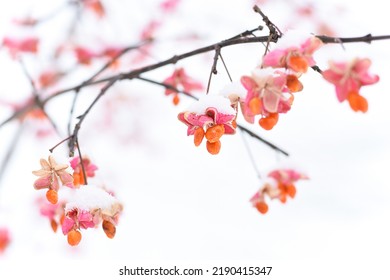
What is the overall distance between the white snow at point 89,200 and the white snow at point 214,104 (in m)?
0.32

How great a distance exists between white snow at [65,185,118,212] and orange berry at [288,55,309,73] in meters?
0.56

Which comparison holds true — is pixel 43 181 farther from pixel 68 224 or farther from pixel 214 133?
pixel 214 133

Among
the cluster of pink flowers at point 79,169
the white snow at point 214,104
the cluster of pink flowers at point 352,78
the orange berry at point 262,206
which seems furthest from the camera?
the orange berry at point 262,206

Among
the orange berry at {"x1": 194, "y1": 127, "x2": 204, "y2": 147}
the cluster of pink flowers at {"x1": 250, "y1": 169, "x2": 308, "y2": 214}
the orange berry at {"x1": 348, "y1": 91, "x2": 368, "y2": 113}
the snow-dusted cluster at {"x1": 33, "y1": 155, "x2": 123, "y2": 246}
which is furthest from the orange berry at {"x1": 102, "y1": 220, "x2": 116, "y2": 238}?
the orange berry at {"x1": 348, "y1": 91, "x2": 368, "y2": 113}

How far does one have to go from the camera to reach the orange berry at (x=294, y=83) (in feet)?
3.42

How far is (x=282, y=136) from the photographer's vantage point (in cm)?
692

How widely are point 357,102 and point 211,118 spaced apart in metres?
0.31

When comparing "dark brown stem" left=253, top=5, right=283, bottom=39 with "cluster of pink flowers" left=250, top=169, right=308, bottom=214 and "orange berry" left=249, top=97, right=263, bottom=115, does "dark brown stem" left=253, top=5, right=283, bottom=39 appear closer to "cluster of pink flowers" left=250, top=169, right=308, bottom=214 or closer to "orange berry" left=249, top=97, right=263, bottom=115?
"orange berry" left=249, top=97, right=263, bottom=115

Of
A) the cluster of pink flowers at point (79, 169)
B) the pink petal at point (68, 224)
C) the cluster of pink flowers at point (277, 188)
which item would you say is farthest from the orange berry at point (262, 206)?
the pink petal at point (68, 224)

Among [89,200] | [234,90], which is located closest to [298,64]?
[234,90]

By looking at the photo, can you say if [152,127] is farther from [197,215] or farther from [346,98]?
[346,98]

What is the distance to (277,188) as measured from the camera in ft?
5.38

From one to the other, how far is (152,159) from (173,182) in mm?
677

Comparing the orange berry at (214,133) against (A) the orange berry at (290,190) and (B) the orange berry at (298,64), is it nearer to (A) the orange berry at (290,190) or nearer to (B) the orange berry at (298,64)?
(B) the orange berry at (298,64)
